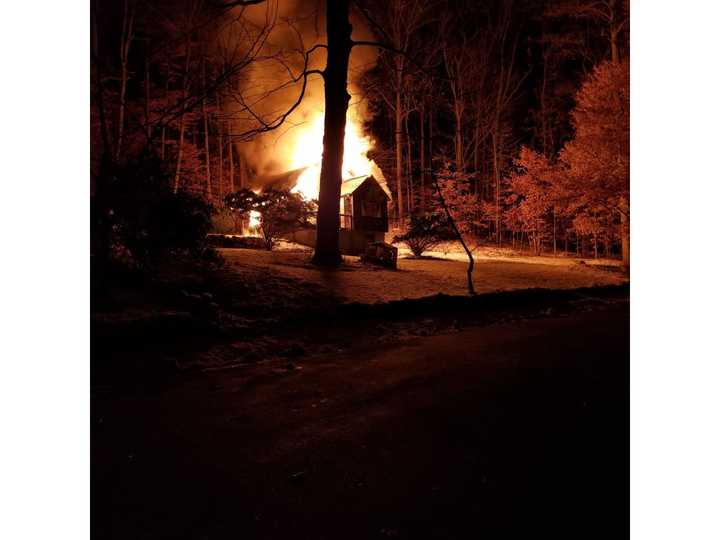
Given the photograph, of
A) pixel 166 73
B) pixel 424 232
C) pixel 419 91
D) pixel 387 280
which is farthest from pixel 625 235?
pixel 166 73

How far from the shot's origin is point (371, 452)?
241 cm

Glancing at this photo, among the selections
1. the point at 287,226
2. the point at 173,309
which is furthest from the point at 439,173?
the point at 173,309

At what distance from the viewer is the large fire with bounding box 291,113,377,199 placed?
1944 centimetres

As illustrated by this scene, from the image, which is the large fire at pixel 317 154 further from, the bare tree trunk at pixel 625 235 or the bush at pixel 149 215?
the bush at pixel 149 215

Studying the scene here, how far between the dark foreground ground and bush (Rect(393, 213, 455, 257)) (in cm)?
1091

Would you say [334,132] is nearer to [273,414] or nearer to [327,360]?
[327,360]

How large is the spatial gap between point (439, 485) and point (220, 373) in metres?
2.51

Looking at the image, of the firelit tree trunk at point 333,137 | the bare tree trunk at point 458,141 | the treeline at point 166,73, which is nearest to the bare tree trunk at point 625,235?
the firelit tree trunk at point 333,137

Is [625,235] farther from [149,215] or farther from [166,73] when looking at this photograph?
[166,73]

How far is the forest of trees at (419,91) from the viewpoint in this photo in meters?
10.8

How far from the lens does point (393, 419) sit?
9.28 ft

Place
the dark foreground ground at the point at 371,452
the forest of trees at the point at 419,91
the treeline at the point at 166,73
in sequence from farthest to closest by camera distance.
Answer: the treeline at the point at 166,73 → the forest of trees at the point at 419,91 → the dark foreground ground at the point at 371,452

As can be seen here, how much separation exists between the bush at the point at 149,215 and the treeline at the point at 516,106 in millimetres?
11870

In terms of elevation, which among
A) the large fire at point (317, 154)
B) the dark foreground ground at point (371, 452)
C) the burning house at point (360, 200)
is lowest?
the dark foreground ground at point (371, 452)
